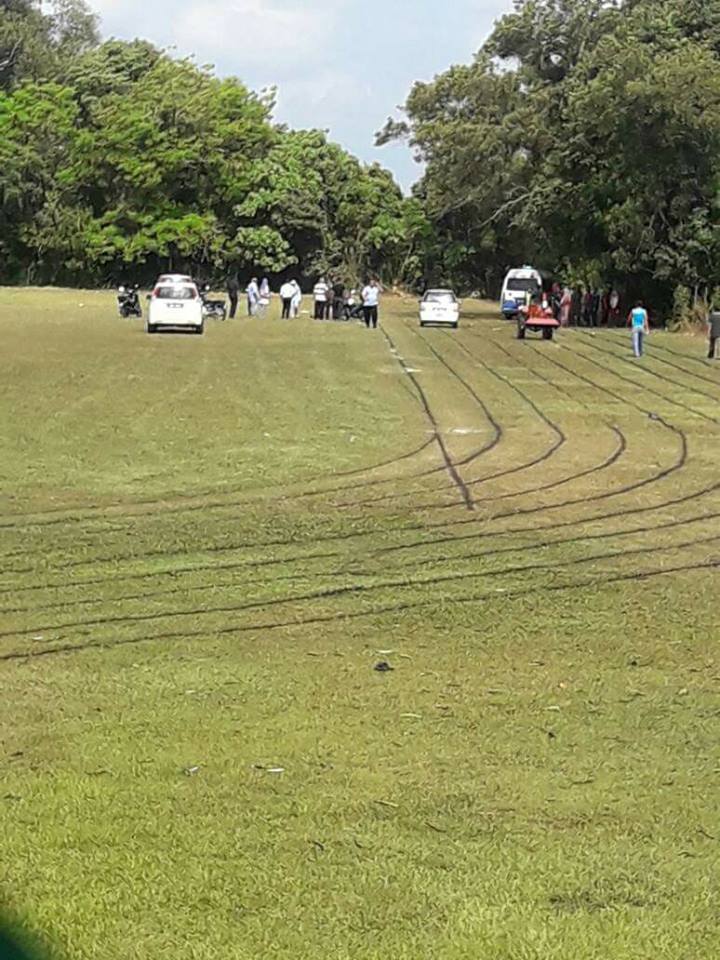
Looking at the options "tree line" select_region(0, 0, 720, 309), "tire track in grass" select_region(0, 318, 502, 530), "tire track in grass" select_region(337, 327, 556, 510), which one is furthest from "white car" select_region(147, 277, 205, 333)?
"tire track in grass" select_region(0, 318, 502, 530)

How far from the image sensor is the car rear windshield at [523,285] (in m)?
55.8

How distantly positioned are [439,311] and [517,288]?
381 inches

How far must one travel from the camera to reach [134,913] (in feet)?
13.8

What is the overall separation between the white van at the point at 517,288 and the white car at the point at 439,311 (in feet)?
23.3

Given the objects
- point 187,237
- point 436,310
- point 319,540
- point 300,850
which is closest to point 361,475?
point 319,540

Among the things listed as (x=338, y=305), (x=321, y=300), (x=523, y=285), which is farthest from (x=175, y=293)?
(x=523, y=285)

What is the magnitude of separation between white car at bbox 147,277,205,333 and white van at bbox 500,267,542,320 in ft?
62.4

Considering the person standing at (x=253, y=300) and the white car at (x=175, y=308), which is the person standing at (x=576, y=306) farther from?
the white car at (x=175, y=308)

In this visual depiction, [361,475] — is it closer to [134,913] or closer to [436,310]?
[134,913]

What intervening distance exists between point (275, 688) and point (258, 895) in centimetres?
235

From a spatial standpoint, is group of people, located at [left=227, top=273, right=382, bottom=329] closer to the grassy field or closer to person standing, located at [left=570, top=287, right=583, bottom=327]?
person standing, located at [left=570, top=287, right=583, bottom=327]

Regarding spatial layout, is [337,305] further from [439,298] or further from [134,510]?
[134,510]

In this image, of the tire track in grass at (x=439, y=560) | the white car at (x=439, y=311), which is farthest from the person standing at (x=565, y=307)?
the tire track in grass at (x=439, y=560)

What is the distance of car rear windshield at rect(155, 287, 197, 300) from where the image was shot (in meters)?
38.5
